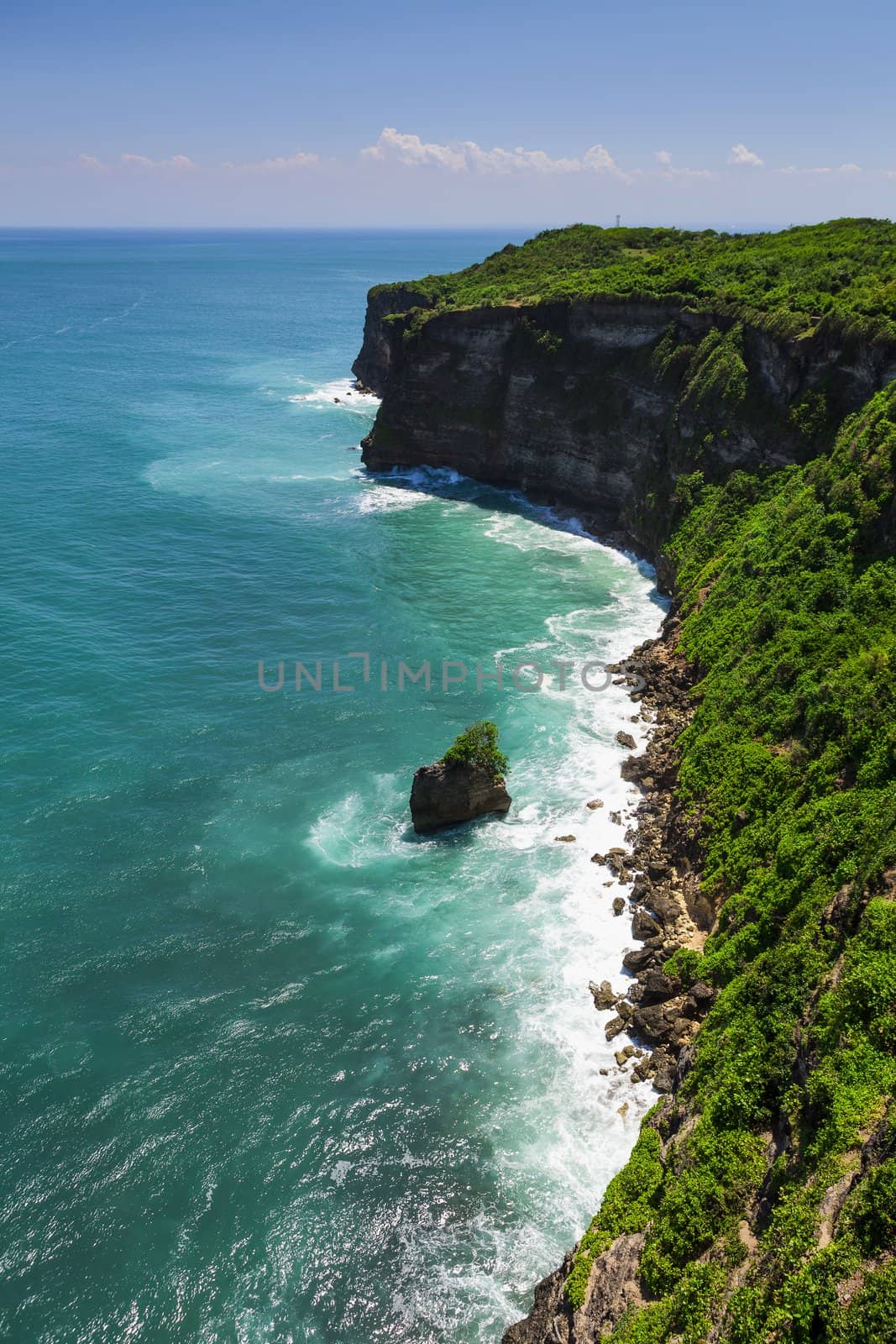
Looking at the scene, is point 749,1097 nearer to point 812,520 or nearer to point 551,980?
point 551,980

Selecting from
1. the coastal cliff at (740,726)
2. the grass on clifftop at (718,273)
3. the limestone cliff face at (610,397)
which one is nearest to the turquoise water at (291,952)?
the coastal cliff at (740,726)

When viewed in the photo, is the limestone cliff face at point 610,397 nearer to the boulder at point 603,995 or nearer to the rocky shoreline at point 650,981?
the rocky shoreline at point 650,981

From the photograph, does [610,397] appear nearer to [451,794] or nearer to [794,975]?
[451,794]

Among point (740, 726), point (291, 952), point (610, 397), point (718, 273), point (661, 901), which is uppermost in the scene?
point (718, 273)

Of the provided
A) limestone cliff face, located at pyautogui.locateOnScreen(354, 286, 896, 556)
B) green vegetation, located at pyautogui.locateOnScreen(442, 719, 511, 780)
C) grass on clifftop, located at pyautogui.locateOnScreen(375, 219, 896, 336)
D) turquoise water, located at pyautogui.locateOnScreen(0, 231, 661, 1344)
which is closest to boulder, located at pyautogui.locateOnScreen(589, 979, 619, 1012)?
turquoise water, located at pyautogui.locateOnScreen(0, 231, 661, 1344)

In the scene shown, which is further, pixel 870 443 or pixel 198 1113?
pixel 870 443

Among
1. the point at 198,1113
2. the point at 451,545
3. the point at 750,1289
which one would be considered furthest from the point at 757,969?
the point at 451,545

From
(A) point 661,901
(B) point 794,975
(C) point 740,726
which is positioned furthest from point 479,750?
(B) point 794,975
